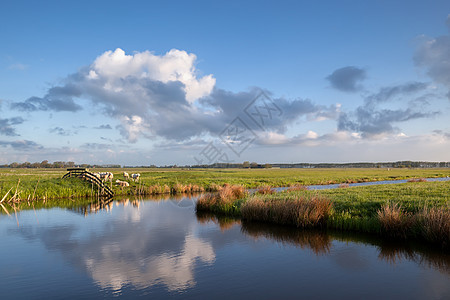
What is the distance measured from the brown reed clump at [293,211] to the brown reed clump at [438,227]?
5249 millimetres

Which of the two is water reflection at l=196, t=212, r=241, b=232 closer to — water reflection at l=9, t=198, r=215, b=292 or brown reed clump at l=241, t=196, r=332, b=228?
water reflection at l=9, t=198, r=215, b=292

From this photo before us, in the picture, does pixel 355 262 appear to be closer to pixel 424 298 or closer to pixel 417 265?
pixel 417 265

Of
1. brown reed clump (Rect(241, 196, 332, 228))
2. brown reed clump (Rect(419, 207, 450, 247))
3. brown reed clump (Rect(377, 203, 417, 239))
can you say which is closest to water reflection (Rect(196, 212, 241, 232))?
brown reed clump (Rect(241, 196, 332, 228))

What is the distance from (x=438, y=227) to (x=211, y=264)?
1016 centimetres

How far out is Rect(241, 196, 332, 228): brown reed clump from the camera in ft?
58.0

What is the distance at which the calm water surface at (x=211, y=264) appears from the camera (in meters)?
9.49

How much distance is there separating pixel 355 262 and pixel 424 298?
330cm

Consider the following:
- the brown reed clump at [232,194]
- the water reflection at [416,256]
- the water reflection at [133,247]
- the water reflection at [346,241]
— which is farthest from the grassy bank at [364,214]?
the water reflection at [133,247]

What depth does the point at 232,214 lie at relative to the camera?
2352 centimetres

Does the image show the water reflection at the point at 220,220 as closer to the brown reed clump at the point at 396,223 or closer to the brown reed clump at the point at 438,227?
the brown reed clump at the point at 396,223

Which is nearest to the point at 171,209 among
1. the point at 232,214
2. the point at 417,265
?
the point at 232,214

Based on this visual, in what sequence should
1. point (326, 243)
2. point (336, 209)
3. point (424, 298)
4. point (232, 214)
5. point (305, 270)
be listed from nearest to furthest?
point (424, 298), point (305, 270), point (326, 243), point (336, 209), point (232, 214)

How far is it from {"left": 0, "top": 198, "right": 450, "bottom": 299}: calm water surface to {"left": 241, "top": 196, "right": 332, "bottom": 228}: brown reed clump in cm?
90

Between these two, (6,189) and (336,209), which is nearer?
(336,209)
